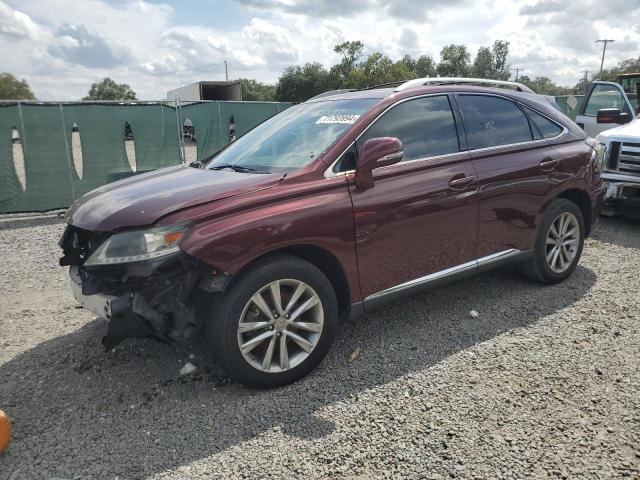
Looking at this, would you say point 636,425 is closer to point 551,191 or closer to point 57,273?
point 551,191

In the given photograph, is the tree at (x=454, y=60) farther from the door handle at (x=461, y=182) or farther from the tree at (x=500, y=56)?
the door handle at (x=461, y=182)

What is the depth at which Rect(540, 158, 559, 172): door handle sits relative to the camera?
4.21 m

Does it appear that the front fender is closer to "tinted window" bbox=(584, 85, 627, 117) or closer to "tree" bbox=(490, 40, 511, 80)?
"tinted window" bbox=(584, 85, 627, 117)

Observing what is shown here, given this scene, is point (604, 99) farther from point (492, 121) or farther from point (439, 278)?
point (439, 278)

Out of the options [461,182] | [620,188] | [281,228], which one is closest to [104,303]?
[281,228]

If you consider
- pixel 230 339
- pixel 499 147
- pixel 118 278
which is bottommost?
pixel 230 339

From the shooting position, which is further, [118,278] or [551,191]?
[551,191]

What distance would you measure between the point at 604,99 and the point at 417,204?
737cm

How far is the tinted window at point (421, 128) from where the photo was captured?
3.45 meters

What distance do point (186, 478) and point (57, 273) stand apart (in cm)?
393

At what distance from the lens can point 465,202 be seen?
146 inches

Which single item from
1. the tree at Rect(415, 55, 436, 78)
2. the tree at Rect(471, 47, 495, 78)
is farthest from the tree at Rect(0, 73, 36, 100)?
the tree at Rect(471, 47, 495, 78)

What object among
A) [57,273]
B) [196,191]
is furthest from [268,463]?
[57,273]

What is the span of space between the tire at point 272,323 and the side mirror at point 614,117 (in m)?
6.60
